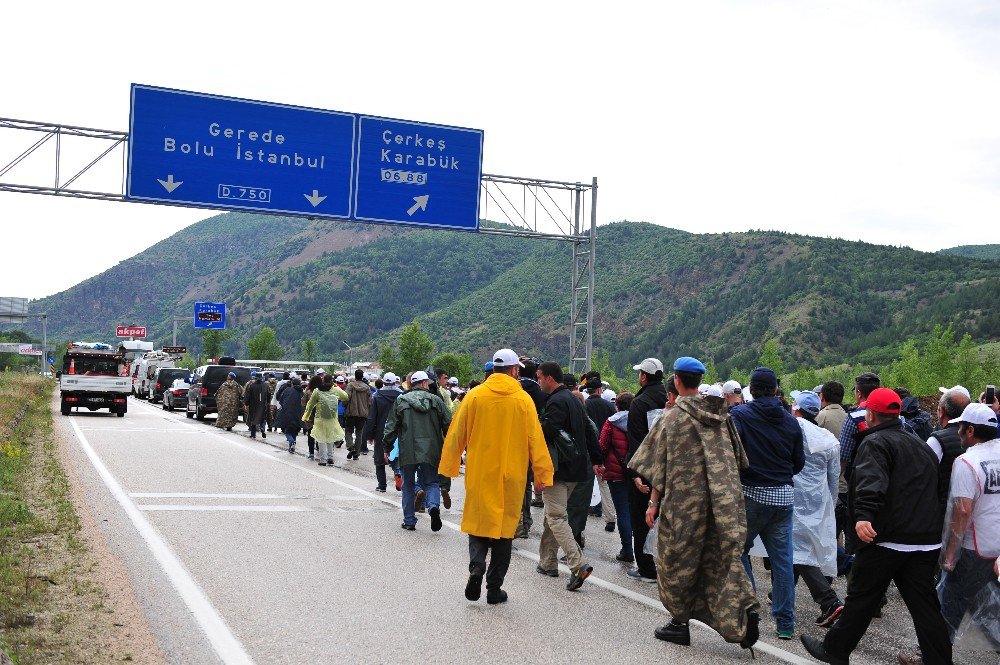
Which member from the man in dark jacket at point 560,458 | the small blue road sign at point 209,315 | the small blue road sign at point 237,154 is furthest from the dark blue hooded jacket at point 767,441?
the small blue road sign at point 209,315

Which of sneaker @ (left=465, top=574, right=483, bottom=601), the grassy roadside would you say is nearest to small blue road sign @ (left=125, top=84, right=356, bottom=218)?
the grassy roadside

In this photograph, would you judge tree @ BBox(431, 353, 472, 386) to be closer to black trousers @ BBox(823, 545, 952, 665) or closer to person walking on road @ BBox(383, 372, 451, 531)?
person walking on road @ BBox(383, 372, 451, 531)

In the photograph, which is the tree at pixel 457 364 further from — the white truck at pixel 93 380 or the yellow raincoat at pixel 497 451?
the yellow raincoat at pixel 497 451

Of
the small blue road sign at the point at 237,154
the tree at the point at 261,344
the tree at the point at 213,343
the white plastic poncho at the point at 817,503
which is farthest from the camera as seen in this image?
the tree at the point at 261,344

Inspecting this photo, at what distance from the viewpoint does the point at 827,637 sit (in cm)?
612

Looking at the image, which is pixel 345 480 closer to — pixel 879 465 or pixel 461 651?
pixel 461 651

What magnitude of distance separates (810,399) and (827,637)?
3328 millimetres

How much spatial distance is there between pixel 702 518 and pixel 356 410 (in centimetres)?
1457

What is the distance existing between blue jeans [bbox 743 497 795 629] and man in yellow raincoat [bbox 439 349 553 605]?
1.62 meters

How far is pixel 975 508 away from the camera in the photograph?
6.34 meters

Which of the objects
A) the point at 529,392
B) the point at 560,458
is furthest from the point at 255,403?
the point at 560,458

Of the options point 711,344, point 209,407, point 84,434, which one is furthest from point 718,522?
point 711,344

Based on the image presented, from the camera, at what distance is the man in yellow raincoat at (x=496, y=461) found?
7.65 m

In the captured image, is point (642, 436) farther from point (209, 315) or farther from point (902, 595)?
point (209, 315)
